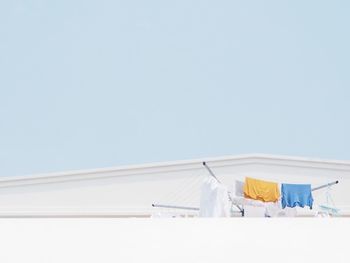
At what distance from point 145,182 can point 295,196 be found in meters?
3.85

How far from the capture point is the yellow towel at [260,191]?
8.10m

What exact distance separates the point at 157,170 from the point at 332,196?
4045 mm

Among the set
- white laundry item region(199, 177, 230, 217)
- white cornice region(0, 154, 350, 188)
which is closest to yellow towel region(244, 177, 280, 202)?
white cornice region(0, 154, 350, 188)

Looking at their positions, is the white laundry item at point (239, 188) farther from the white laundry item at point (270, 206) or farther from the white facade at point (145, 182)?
the white facade at point (145, 182)

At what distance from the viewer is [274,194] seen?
836 centimetres

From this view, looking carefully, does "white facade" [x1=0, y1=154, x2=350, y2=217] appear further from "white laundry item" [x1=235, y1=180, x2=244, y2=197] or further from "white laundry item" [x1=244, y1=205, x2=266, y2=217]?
"white laundry item" [x1=244, y1=205, x2=266, y2=217]

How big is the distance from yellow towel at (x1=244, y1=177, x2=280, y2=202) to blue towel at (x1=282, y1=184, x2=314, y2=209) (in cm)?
15

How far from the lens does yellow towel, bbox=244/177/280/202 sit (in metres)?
8.10

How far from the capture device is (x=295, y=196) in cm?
845

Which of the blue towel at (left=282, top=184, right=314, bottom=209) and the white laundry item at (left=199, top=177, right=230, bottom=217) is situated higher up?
the blue towel at (left=282, top=184, right=314, bottom=209)

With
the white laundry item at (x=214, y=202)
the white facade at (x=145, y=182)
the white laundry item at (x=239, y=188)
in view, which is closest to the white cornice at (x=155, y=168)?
the white facade at (x=145, y=182)

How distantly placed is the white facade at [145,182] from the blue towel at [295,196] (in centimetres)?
228
